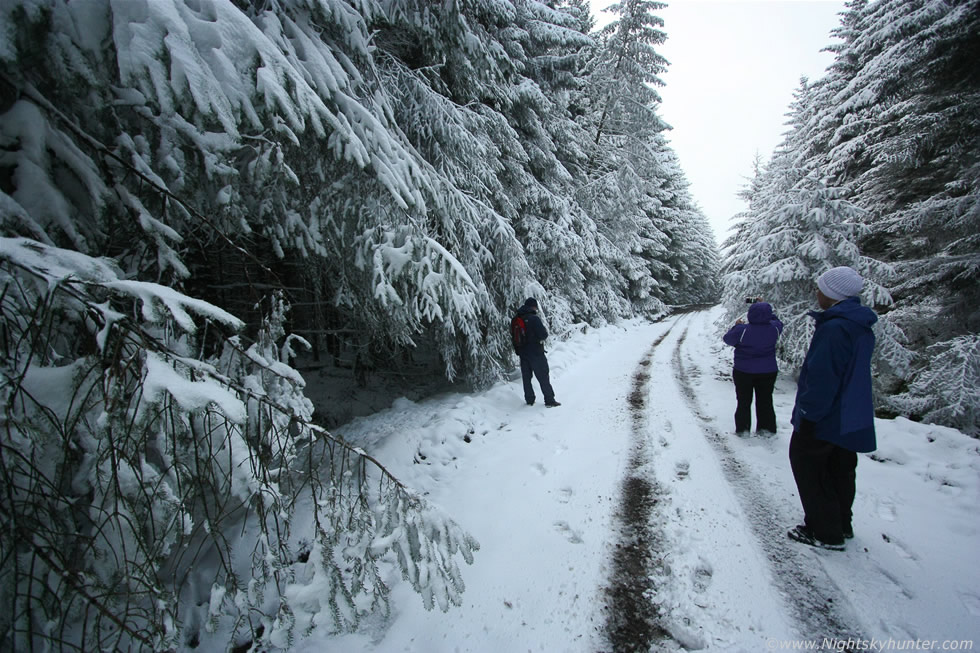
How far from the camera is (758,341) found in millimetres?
5074

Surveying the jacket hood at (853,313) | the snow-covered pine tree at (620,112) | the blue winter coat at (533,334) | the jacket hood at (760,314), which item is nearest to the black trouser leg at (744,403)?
the jacket hood at (760,314)

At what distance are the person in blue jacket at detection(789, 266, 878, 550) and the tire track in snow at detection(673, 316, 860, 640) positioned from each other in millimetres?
212

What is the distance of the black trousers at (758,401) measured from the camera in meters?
5.06

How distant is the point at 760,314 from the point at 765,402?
1195 mm

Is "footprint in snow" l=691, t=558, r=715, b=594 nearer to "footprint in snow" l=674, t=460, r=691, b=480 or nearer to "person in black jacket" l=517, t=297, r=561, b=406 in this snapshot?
"footprint in snow" l=674, t=460, r=691, b=480

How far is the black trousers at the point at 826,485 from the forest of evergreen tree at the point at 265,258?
9.58ft

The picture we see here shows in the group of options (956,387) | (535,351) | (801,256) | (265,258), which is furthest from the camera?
(801,256)

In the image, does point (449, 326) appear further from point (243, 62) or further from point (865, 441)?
point (865, 441)

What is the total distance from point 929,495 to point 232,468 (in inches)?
223

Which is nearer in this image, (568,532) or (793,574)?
(793,574)

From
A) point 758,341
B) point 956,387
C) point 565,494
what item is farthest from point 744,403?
point 956,387

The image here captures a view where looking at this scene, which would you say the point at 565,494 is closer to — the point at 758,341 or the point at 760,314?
the point at 758,341

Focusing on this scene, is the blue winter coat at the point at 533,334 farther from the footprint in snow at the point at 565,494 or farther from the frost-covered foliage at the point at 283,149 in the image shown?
the footprint in snow at the point at 565,494

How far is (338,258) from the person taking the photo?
4.39m
